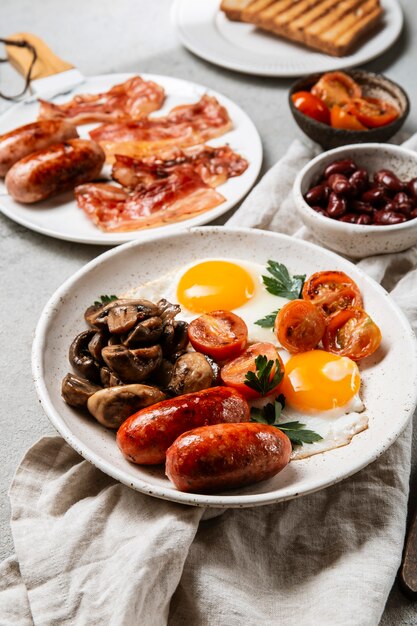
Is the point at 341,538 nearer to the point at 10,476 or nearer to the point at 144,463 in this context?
the point at 144,463

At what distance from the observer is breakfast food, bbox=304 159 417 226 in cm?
311

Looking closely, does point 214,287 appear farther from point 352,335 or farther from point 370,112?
point 370,112

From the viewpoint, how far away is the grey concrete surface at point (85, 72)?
8.63ft

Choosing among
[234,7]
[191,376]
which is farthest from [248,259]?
[234,7]

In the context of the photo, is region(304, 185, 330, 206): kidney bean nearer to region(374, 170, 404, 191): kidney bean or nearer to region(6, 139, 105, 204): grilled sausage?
region(374, 170, 404, 191): kidney bean

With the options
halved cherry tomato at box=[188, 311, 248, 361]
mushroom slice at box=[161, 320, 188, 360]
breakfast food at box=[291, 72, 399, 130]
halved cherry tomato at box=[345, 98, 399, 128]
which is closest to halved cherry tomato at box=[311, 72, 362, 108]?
breakfast food at box=[291, 72, 399, 130]

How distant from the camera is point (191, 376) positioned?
2.32 m

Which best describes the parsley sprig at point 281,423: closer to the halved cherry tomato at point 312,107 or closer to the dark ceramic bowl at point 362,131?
the dark ceramic bowl at point 362,131

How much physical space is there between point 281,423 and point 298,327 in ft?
1.22

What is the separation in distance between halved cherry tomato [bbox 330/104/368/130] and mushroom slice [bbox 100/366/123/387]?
2.01 meters

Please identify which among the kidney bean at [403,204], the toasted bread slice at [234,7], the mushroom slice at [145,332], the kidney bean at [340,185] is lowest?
the kidney bean at [403,204]

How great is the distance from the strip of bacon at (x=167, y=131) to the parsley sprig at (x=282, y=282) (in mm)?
1415

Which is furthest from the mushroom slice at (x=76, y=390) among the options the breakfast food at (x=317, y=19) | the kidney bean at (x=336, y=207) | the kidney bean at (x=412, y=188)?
the breakfast food at (x=317, y=19)

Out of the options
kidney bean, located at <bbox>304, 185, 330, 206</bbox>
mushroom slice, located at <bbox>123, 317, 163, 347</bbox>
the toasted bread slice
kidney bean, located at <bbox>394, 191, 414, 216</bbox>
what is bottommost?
kidney bean, located at <bbox>394, 191, 414, 216</bbox>
